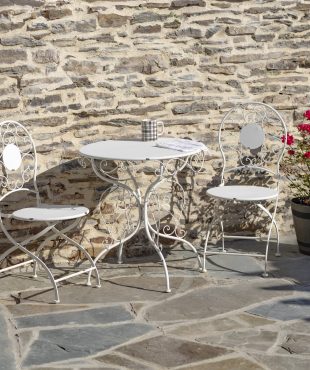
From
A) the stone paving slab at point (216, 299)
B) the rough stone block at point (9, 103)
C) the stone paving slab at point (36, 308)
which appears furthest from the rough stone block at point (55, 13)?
the stone paving slab at point (216, 299)

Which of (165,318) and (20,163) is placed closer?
(165,318)

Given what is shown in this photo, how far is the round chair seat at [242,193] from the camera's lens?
5.30 m

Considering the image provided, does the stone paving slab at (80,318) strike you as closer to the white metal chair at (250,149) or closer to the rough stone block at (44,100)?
the white metal chair at (250,149)

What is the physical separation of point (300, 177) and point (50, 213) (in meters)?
2.06

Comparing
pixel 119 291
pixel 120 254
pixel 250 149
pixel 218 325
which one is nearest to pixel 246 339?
pixel 218 325

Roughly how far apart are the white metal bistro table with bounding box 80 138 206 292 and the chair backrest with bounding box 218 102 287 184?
241 millimetres

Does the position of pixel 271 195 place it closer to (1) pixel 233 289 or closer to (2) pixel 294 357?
(1) pixel 233 289

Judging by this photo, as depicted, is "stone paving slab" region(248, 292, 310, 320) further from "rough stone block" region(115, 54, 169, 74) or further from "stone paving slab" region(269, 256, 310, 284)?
"rough stone block" region(115, 54, 169, 74)

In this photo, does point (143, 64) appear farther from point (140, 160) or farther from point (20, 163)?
point (20, 163)

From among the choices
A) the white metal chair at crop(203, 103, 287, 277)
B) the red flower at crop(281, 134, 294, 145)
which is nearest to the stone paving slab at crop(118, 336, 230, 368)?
the white metal chair at crop(203, 103, 287, 277)

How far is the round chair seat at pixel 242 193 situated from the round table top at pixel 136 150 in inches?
14.0

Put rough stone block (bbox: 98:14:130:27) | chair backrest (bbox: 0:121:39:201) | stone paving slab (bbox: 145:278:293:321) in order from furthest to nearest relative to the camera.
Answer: rough stone block (bbox: 98:14:130:27), chair backrest (bbox: 0:121:39:201), stone paving slab (bbox: 145:278:293:321)

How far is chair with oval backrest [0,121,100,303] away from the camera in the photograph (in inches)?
199

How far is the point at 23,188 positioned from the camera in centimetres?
538
